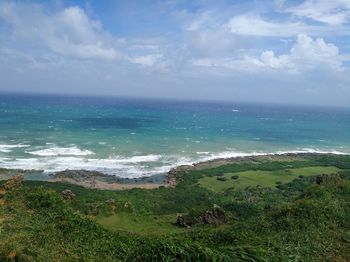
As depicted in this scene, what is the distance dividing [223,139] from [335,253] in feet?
221

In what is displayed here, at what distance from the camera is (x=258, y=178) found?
157 ft

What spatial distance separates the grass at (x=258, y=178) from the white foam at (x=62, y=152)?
21.6 m

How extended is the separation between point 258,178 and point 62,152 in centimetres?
3083

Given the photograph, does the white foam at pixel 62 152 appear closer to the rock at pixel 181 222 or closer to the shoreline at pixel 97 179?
the shoreline at pixel 97 179

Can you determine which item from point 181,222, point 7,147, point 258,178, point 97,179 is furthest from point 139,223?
point 7,147

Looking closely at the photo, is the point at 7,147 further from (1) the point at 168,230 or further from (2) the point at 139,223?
(1) the point at 168,230

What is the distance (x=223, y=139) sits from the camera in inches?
3219

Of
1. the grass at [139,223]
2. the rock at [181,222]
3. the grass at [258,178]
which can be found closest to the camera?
the grass at [139,223]

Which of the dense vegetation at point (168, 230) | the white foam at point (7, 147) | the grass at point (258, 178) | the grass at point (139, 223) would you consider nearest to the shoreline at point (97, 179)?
the grass at point (258, 178)

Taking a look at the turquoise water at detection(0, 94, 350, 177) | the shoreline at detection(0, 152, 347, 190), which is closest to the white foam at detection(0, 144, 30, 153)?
the turquoise water at detection(0, 94, 350, 177)

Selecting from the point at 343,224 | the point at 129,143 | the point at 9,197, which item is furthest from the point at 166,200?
the point at 129,143

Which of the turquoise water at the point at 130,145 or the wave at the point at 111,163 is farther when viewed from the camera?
the turquoise water at the point at 130,145

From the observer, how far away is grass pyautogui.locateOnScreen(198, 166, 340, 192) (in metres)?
44.5

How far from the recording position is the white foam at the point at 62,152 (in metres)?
55.3
